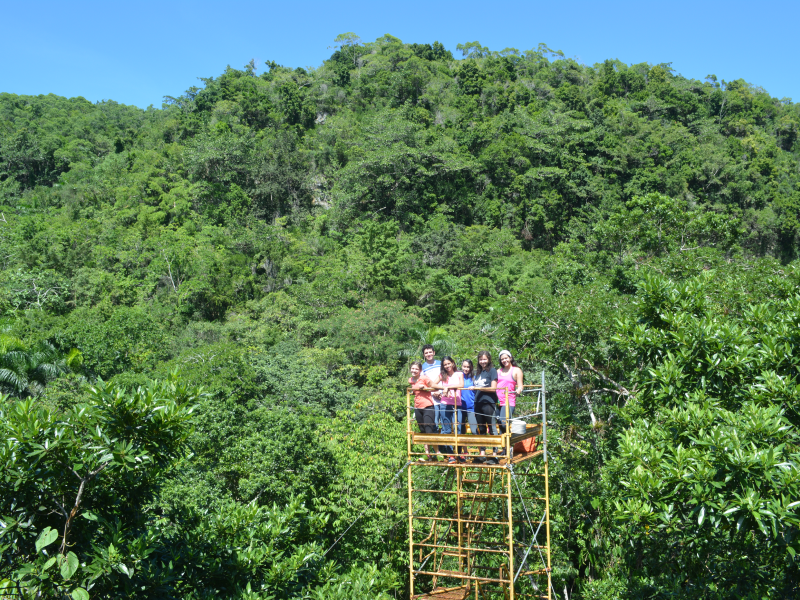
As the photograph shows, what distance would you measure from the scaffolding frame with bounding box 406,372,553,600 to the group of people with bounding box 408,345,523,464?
0.18 metres

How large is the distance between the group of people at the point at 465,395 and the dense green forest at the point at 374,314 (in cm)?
138

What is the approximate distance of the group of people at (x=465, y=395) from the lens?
7320 mm

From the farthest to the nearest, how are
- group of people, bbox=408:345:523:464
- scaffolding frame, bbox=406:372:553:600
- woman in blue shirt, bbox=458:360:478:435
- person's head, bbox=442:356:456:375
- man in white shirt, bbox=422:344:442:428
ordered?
scaffolding frame, bbox=406:372:553:600 → man in white shirt, bbox=422:344:442:428 → person's head, bbox=442:356:456:375 → woman in blue shirt, bbox=458:360:478:435 → group of people, bbox=408:345:523:464

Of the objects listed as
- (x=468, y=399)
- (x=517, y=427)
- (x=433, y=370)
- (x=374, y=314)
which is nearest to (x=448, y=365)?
(x=433, y=370)

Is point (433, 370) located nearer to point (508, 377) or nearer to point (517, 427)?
point (508, 377)

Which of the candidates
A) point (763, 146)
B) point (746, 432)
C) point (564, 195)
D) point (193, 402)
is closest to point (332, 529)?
point (193, 402)

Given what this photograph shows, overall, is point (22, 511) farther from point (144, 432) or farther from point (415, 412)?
point (415, 412)

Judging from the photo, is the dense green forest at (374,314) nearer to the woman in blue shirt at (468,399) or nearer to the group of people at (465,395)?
the group of people at (465,395)

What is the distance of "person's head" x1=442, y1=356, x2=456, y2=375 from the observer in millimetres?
7571

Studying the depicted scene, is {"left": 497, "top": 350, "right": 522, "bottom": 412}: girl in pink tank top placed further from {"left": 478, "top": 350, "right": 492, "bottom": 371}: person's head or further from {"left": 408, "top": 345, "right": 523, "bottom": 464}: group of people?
{"left": 478, "top": 350, "right": 492, "bottom": 371}: person's head

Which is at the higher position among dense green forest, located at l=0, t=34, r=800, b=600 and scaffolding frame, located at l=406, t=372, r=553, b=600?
dense green forest, located at l=0, t=34, r=800, b=600

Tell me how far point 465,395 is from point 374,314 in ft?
59.8

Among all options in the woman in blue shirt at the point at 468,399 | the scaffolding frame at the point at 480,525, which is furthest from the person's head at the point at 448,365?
Result: the scaffolding frame at the point at 480,525

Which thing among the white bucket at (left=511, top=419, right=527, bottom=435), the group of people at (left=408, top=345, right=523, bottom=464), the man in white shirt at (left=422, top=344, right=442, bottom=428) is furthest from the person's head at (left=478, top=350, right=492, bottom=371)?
the white bucket at (left=511, top=419, right=527, bottom=435)
